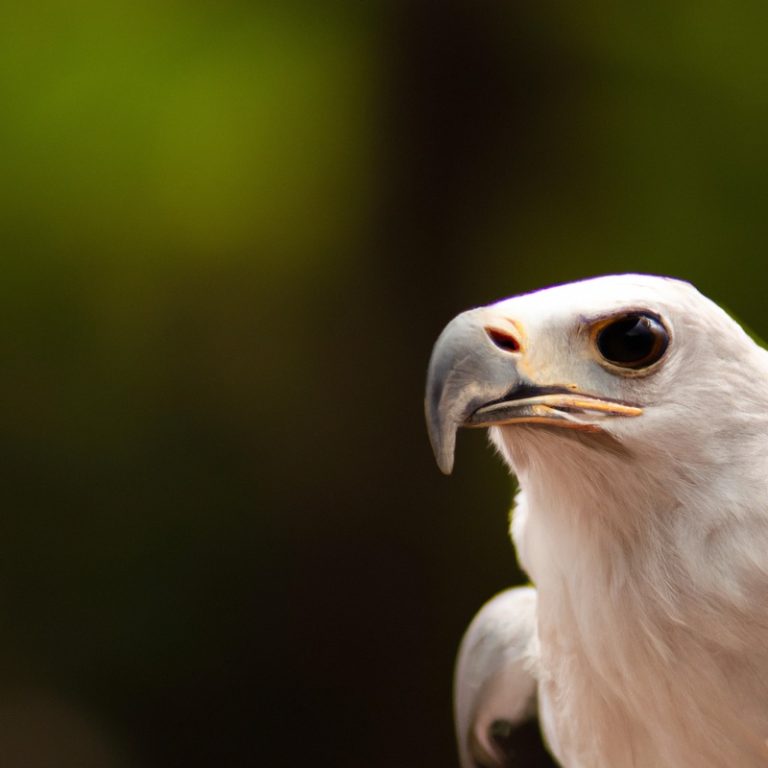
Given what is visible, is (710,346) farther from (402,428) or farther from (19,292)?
(19,292)

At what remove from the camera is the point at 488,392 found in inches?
49.1

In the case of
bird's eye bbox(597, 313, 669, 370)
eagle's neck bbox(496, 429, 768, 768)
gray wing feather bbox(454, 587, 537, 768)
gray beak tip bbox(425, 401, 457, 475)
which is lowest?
gray wing feather bbox(454, 587, 537, 768)

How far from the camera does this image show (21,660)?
369 centimetres

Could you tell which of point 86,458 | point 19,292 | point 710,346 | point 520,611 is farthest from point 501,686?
point 19,292

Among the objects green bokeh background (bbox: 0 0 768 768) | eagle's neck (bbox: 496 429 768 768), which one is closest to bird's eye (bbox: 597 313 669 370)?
eagle's neck (bbox: 496 429 768 768)

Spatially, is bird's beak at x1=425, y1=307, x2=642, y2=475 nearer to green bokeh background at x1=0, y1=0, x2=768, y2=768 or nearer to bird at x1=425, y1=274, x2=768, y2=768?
bird at x1=425, y1=274, x2=768, y2=768

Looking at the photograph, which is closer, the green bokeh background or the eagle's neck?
the eagle's neck

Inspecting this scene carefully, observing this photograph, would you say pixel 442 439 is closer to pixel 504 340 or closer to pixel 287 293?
pixel 504 340

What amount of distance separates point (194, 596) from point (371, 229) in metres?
1.27

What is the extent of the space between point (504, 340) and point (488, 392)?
0.21 feet

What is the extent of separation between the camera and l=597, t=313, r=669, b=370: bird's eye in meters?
1.29

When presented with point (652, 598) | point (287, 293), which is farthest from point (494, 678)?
point (287, 293)

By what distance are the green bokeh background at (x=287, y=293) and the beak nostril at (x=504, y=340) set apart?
2.15m

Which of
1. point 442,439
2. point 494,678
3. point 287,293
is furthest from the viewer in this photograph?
point 287,293
